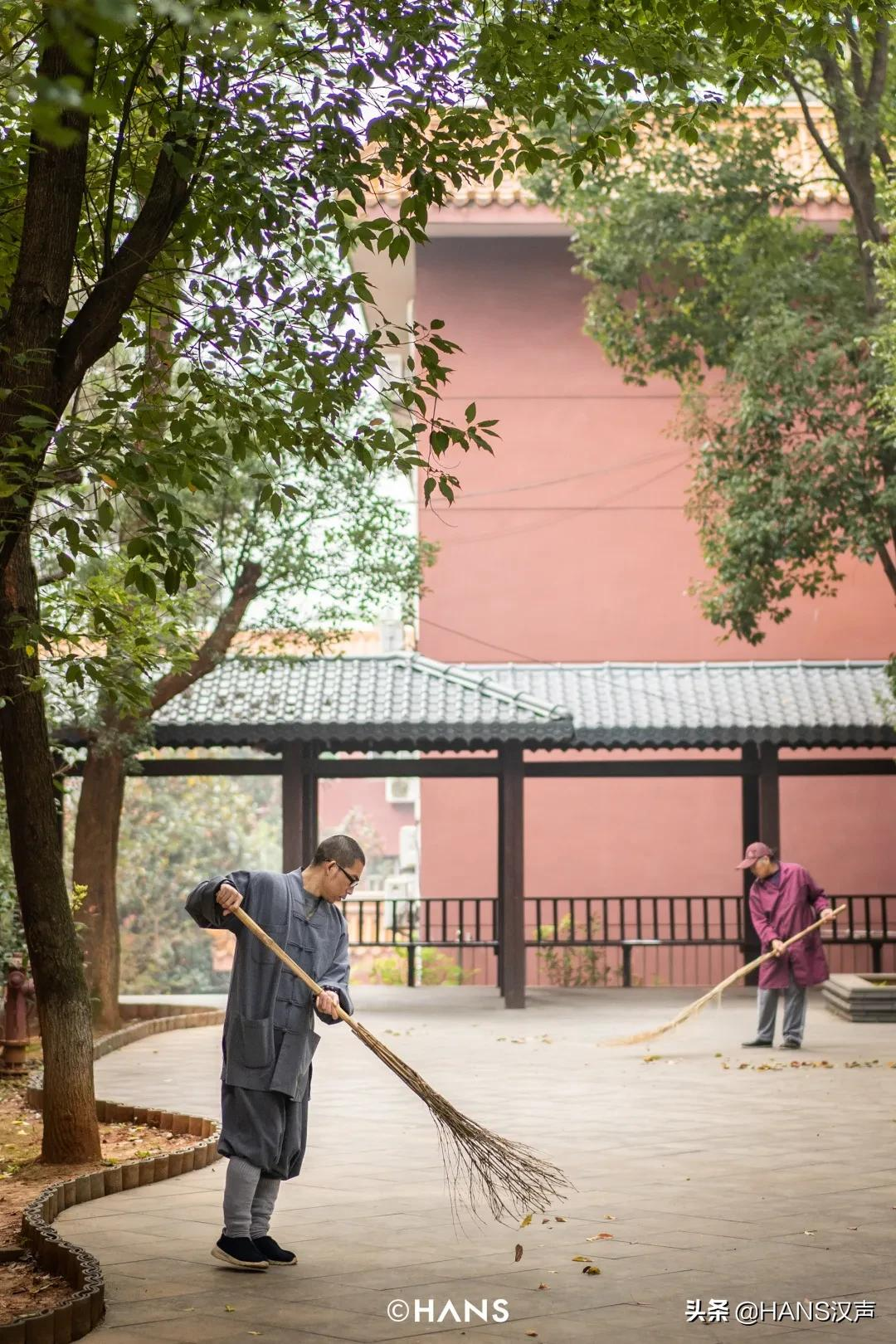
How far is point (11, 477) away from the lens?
5355mm

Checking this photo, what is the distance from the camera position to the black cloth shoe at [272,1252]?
553 centimetres

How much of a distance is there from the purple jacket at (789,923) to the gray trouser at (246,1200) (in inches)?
301

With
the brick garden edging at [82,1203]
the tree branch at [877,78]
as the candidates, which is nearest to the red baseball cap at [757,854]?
the brick garden edging at [82,1203]

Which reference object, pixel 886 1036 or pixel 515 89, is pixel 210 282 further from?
pixel 886 1036

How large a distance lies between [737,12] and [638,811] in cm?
1493

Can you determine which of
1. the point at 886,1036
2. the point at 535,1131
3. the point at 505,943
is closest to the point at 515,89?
the point at 535,1131

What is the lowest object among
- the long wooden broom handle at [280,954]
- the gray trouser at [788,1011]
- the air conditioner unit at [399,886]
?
the air conditioner unit at [399,886]

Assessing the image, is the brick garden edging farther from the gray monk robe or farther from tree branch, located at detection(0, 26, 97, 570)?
tree branch, located at detection(0, 26, 97, 570)

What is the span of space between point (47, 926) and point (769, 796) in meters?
11.1

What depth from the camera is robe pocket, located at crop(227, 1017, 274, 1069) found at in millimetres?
5574

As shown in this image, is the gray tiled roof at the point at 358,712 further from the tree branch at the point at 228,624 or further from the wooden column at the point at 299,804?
the tree branch at the point at 228,624

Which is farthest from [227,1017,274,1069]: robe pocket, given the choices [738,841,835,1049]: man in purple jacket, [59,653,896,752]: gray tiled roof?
[59,653,896,752]: gray tiled roof

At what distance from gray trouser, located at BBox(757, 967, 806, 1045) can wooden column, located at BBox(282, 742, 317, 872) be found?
5.44 metres

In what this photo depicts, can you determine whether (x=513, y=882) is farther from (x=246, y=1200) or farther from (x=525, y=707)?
(x=246, y=1200)
